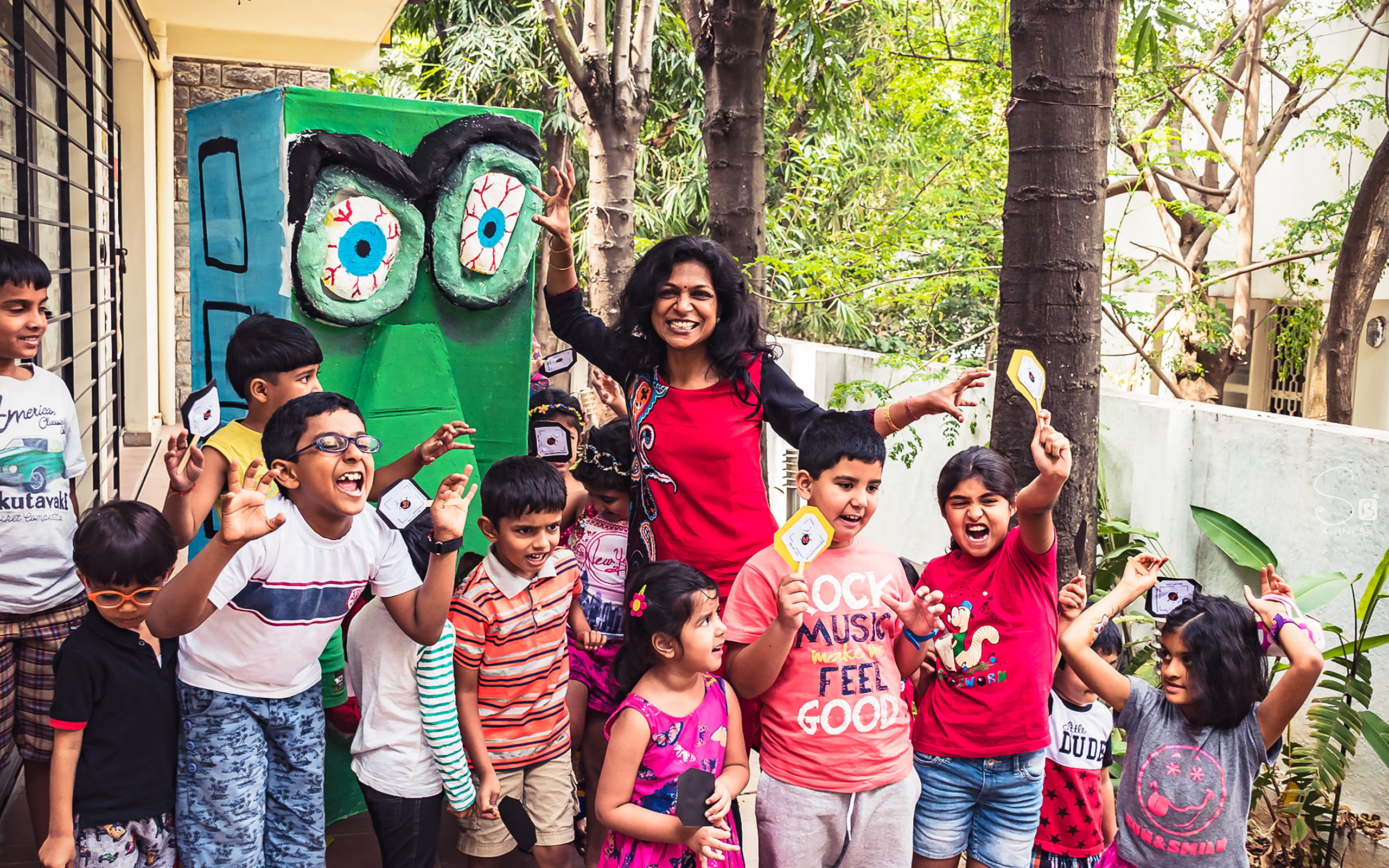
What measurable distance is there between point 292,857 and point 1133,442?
4079mm

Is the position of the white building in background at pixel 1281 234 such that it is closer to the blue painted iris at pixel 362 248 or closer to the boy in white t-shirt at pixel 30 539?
the blue painted iris at pixel 362 248

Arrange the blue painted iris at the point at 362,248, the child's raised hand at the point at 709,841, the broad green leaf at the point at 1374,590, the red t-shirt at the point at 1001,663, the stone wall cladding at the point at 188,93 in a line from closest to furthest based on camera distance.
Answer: the child's raised hand at the point at 709,841 → the red t-shirt at the point at 1001,663 → the blue painted iris at the point at 362,248 → the broad green leaf at the point at 1374,590 → the stone wall cladding at the point at 188,93

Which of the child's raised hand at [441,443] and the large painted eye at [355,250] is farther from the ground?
the large painted eye at [355,250]

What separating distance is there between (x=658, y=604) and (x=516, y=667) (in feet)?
1.74

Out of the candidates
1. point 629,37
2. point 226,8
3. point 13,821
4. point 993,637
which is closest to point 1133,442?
point 993,637

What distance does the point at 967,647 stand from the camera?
2.65 metres

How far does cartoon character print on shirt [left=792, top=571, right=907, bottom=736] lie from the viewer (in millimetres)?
2461

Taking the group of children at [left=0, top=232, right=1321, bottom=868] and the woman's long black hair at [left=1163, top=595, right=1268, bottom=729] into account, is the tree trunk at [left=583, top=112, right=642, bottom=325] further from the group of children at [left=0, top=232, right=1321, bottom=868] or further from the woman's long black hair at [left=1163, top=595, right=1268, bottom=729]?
the woman's long black hair at [left=1163, top=595, right=1268, bottom=729]

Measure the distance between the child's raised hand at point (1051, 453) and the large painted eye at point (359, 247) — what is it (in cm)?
217

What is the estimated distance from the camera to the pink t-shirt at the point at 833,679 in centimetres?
244

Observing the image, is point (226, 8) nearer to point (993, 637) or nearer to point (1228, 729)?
point (993, 637)

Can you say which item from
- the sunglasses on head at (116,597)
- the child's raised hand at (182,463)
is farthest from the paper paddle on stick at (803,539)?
the child's raised hand at (182,463)

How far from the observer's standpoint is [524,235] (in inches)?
151

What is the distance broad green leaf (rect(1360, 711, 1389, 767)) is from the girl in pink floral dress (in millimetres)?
2218
